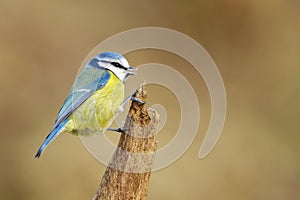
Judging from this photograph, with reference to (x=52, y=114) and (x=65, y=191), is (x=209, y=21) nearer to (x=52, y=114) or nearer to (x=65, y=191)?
(x=52, y=114)

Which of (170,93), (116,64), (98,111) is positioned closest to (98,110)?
(98,111)

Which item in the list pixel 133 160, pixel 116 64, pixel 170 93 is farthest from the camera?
pixel 170 93

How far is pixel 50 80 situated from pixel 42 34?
57 cm

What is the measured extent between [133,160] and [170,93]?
2.87 m

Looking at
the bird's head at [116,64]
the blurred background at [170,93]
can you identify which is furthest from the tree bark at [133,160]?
the blurred background at [170,93]

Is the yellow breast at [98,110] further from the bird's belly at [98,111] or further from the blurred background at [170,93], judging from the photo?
the blurred background at [170,93]

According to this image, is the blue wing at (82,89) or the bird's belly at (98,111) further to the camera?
the bird's belly at (98,111)

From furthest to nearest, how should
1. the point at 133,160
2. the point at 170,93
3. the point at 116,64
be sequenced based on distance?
1. the point at 170,93
2. the point at 116,64
3. the point at 133,160

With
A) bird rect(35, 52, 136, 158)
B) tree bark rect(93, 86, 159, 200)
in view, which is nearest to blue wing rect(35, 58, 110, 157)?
bird rect(35, 52, 136, 158)

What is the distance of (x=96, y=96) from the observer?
9.16 feet

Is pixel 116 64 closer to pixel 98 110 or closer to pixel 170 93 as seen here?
pixel 98 110

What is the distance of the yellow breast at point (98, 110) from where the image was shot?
275 centimetres

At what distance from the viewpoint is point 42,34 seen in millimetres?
5383

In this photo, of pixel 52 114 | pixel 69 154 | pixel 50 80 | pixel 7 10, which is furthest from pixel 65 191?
pixel 7 10
